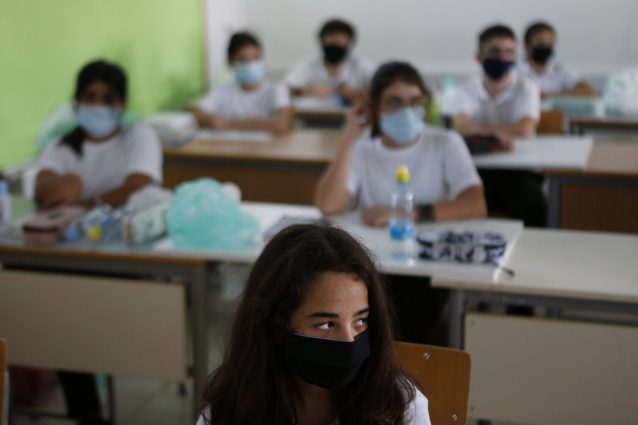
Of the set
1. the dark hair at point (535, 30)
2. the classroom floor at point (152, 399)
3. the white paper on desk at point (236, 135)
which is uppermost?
the dark hair at point (535, 30)

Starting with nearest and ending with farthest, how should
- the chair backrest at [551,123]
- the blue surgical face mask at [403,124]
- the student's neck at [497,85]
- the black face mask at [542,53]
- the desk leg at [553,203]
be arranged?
the blue surgical face mask at [403,124] → the desk leg at [553,203] → the chair backrest at [551,123] → the student's neck at [497,85] → the black face mask at [542,53]

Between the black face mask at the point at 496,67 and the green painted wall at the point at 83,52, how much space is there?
2105 millimetres

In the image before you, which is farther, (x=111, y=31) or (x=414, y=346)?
(x=111, y=31)

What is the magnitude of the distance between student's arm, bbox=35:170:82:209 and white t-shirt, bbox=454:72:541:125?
2.00 m

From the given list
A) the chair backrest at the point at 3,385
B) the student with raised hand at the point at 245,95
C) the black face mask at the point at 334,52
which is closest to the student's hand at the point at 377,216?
the chair backrest at the point at 3,385

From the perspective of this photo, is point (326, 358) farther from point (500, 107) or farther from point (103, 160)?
point (500, 107)

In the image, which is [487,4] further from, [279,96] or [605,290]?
[605,290]

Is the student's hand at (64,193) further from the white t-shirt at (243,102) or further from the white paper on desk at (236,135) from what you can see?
the white t-shirt at (243,102)

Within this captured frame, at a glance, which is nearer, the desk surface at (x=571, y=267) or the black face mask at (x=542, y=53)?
the desk surface at (x=571, y=267)

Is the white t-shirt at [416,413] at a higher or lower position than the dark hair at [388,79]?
lower

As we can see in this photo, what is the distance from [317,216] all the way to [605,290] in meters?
1.09

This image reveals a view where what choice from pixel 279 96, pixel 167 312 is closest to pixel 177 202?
pixel 167 312

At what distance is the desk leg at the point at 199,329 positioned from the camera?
2.89 m

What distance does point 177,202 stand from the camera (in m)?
3.04
